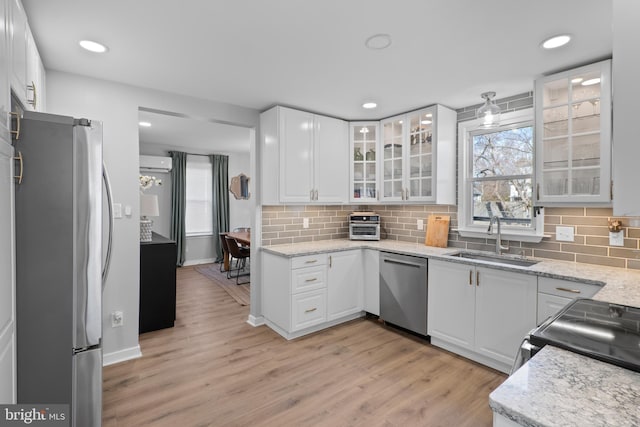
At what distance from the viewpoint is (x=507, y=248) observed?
2.98m

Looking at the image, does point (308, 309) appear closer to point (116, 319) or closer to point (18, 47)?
point (116, 319)

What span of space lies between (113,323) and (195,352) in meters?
0.73

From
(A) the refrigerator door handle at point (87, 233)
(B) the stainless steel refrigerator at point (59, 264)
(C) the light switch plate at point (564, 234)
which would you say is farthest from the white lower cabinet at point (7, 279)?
(C) the light switch plate at point (564, 234)

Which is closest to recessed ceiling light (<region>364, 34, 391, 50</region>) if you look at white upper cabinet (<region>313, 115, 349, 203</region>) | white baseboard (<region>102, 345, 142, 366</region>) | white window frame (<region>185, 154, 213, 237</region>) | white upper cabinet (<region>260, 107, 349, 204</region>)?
white upper cabinet (<region>260, 107, 349, 204</region>)

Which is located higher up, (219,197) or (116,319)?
(219,197)

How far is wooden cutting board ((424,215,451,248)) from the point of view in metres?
3.47

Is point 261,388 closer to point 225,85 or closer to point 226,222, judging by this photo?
point 225,85

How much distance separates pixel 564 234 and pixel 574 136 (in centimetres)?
86

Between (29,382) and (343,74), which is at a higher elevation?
(343,74)

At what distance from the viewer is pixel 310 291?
3258 millimetres

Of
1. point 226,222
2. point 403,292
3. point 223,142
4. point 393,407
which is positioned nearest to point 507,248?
point 403,292

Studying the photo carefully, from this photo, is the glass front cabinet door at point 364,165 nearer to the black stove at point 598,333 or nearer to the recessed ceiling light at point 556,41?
the recessed ceiling light at point 556,41

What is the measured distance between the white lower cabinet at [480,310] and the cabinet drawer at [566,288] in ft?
0.20

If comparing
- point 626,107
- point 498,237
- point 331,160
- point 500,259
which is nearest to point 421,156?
point 331,160
